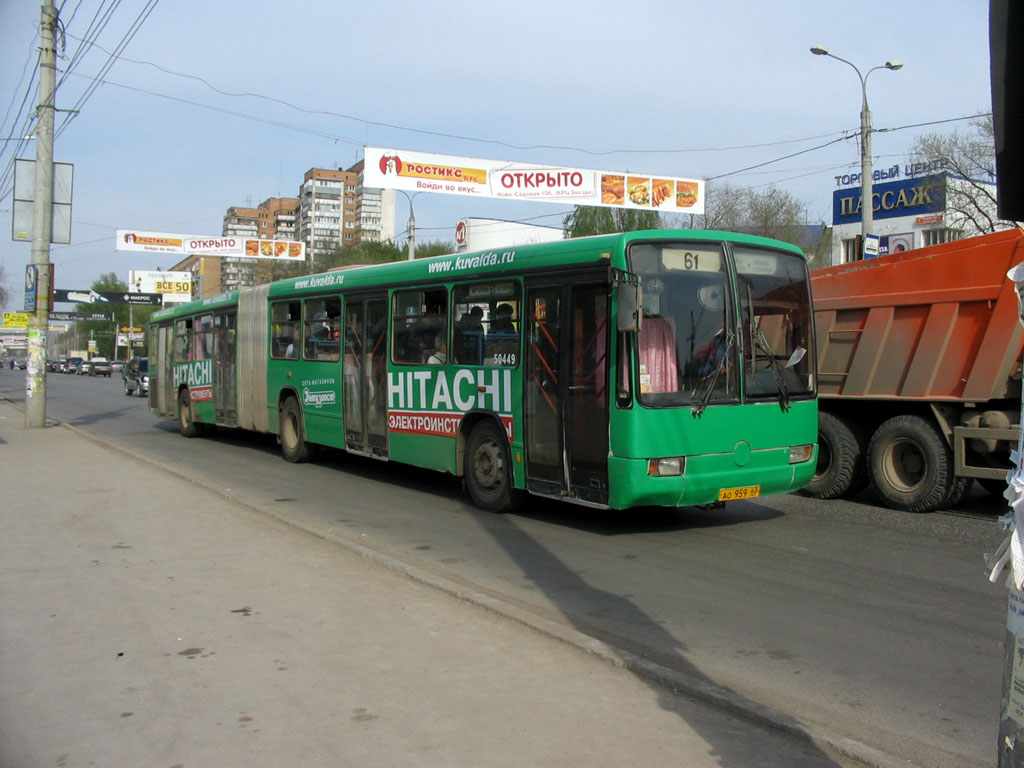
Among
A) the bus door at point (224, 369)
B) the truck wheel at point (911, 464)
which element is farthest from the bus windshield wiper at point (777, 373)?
the bus door at point (224, 369)

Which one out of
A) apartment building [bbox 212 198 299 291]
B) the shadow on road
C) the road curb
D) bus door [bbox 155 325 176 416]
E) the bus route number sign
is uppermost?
apartment building [bbox 212 198 299 291]

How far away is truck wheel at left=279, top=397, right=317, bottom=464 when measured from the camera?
48.5ft

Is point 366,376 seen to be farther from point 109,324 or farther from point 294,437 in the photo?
point 109,324

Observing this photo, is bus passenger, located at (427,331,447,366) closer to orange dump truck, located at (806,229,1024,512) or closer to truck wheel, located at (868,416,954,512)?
orange dump truck, located at (806,229,1024,512)

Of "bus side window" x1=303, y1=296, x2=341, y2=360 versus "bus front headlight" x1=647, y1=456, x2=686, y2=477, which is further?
"bus side window" x1=303, y1=296, x2=341, y2=360

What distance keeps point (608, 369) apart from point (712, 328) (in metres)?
1.06

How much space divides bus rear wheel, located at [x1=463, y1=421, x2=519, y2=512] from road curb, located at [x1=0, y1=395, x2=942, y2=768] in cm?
215

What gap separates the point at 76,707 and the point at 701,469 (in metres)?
5.63

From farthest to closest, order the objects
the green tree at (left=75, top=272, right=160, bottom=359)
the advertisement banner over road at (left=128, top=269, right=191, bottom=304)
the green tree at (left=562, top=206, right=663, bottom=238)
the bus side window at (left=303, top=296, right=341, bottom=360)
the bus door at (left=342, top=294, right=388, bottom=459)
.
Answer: the green tree at (left=75, top=272, right=160, bottom=359) < the advertisement banner over road at (left=128, top=269, right=191, bottom=304) < the green tree at (left=562, top=206, right=663, bottom=238) < the bus side window at (left=303, top=296, right=341, bottom=360) < the bus door at (left=342, top=294, right=388, bottom=459)

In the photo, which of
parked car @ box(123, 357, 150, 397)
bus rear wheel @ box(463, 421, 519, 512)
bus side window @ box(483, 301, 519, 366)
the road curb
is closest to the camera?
the road curb

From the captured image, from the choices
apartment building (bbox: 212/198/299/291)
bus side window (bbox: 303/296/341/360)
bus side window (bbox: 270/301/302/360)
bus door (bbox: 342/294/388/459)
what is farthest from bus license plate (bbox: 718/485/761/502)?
apartment building (bbox: 212/198/299/291)

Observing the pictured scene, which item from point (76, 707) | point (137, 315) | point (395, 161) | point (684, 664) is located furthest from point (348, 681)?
point (137, 315)

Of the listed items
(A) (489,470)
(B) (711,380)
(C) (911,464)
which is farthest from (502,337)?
(C) (911,464)

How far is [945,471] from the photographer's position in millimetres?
10023
